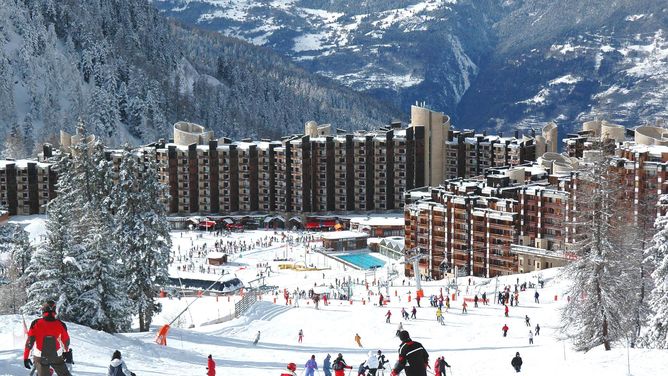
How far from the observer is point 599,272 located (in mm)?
64312

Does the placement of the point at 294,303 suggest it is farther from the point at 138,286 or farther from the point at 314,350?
the point at 314,350

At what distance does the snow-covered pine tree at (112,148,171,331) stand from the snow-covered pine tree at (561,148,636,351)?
27.3 meters

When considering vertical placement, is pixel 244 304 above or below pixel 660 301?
below

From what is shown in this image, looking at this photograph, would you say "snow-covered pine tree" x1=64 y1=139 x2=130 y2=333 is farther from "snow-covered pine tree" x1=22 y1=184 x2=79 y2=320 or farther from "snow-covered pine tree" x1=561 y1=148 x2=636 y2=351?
"snow-covered pine tree" x1=561 y1=148 x2=636 y2=351

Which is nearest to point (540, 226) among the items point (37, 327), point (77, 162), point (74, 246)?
point (77, 162)

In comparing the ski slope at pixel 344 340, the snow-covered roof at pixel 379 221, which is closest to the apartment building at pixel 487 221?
the ski slope at pixel 344 340

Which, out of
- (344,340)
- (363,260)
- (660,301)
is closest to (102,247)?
(344,340)

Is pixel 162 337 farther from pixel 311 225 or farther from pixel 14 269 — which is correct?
pixel 311 225

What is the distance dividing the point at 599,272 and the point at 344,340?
18.9 metres

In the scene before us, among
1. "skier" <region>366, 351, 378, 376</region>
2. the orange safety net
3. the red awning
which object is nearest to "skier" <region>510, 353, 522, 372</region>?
"skier" <region>366, 351, 378, 376</region>

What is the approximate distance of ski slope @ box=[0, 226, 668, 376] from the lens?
177 feet

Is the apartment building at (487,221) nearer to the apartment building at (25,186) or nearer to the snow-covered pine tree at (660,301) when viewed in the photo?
the snow-covered pine tree at (660,301)

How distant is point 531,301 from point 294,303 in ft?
58.6

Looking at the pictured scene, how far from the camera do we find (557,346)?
6838cm
